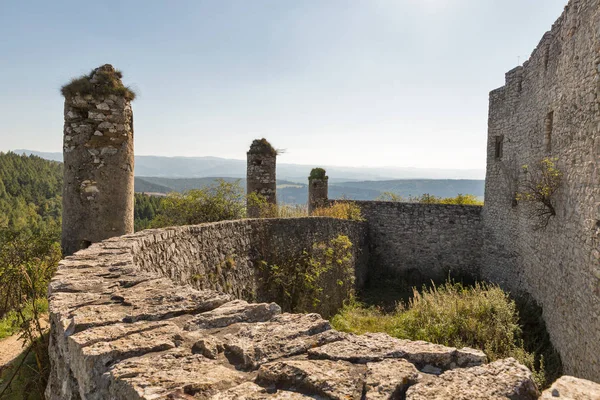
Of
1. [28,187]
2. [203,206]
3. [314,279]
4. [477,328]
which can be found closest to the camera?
[477,328]

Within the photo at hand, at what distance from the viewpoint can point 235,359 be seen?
2.36m

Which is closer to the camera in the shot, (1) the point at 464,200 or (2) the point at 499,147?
(2) the point at 499,147

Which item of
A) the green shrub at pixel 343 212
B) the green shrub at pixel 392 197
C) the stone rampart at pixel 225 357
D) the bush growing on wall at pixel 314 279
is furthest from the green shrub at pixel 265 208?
the stone rampart at pixel 225 357

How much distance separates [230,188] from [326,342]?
9251 mm

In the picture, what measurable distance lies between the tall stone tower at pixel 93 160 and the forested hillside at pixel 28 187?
203 ft

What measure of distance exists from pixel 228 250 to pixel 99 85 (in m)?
3.79

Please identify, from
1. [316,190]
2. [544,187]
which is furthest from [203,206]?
[544,187]

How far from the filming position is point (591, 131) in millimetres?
5984

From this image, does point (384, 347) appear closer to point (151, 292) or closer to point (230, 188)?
point (151, 292)

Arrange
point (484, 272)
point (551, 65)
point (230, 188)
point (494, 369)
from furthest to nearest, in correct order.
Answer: point (484, 272) < point (230, 188) < point (551, 65) < point (494, 369)

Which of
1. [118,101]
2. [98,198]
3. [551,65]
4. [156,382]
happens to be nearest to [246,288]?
[98,198]

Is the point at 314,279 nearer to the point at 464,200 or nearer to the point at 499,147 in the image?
the point at 499,147

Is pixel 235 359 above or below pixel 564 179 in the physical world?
below

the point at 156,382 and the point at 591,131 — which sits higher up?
the point at 591,131
